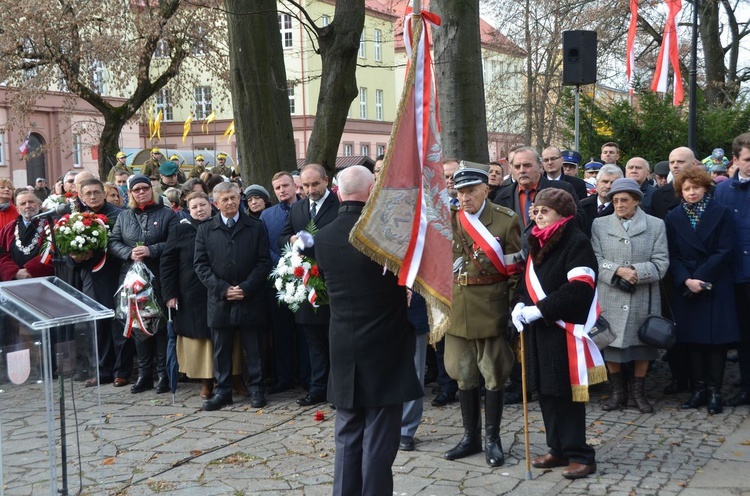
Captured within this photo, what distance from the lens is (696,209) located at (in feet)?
25.5

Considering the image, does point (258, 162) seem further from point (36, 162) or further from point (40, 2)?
point (36, 162)

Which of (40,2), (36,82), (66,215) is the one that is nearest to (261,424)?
(66,215)

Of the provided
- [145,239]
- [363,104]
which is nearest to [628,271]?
[145,239]

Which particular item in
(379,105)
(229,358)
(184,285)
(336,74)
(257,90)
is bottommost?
(229,358)

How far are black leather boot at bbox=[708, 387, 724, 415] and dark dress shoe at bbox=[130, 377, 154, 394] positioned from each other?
→ 18.2 ft

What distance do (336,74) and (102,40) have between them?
1562 cm

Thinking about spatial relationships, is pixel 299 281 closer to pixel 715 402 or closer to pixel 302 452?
pixel 302 452

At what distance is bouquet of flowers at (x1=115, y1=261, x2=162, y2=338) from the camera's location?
870cm

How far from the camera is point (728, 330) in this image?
Answer: 762 cm

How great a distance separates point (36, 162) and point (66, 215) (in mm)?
34316

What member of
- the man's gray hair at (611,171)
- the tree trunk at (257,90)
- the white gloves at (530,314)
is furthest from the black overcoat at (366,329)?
the tree trunk at (257,90)

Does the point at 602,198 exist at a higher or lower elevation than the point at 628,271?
higher

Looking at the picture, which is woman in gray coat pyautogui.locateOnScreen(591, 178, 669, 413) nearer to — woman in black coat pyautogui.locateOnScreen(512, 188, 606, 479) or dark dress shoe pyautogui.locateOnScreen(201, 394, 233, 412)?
woman in black coat pyautogui.locateOnScreen(512, 188, 606, 479)

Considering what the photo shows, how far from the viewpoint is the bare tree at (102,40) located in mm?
23766
